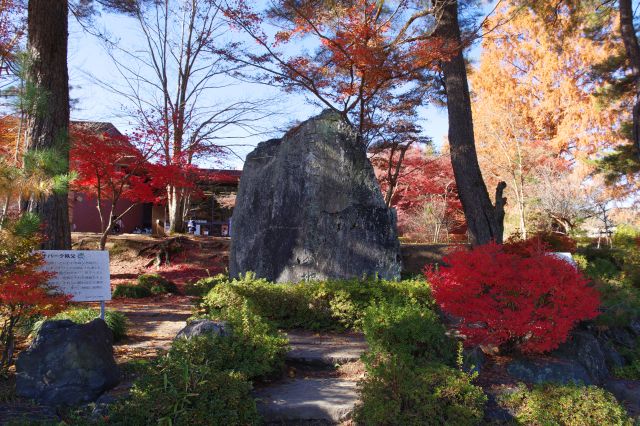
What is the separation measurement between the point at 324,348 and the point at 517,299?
235 cm

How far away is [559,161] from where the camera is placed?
76.1ft

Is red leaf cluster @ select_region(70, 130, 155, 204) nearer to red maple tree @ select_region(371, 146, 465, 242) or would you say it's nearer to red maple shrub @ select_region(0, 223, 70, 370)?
red maple shrub @ select_region(0, 223, 70, 370)

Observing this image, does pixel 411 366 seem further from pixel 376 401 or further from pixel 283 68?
pixel 283 68

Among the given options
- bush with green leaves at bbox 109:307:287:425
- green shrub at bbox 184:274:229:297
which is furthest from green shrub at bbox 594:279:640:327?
green shrub at bbox 184:274:229:297

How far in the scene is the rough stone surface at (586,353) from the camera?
17.6 ft

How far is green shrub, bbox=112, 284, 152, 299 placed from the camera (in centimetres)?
1147

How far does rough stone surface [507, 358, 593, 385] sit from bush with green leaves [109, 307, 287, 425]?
251 centimetres

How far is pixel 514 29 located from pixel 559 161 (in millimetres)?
11163

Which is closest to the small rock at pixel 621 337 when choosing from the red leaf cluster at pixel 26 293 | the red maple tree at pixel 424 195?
the red leaf cluster at pixel 26 293

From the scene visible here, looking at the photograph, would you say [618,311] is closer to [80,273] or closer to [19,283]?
[80,273]

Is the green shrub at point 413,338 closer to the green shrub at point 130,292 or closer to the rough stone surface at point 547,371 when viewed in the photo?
the rough stone surface at point 547,371

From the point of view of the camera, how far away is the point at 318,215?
28.0 feet

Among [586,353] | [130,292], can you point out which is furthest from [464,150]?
[130,292]

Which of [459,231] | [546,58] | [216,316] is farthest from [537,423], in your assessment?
[546,58]
